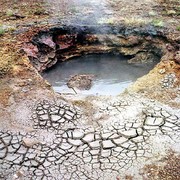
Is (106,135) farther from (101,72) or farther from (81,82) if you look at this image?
(101,72)

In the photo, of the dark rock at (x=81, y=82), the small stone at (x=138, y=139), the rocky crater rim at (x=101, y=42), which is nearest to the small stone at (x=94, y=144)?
the small stone at (x=138, y=139)

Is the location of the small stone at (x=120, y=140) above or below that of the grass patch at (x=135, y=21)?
below

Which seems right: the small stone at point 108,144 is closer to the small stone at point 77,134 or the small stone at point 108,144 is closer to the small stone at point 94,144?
the small stone at point 94,144

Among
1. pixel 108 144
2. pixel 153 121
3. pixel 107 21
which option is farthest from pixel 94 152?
pixel 107 21

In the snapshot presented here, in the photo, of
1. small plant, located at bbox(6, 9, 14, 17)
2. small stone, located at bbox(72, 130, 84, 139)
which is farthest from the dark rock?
small plant, located at bbox(6, 9, 14, 17)

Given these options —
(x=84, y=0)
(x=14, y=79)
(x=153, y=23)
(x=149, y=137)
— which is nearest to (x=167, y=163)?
(x=149, y=137)

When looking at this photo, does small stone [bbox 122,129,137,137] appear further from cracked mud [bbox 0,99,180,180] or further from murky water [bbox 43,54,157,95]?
murky water [bbox 43,54,157,95]
